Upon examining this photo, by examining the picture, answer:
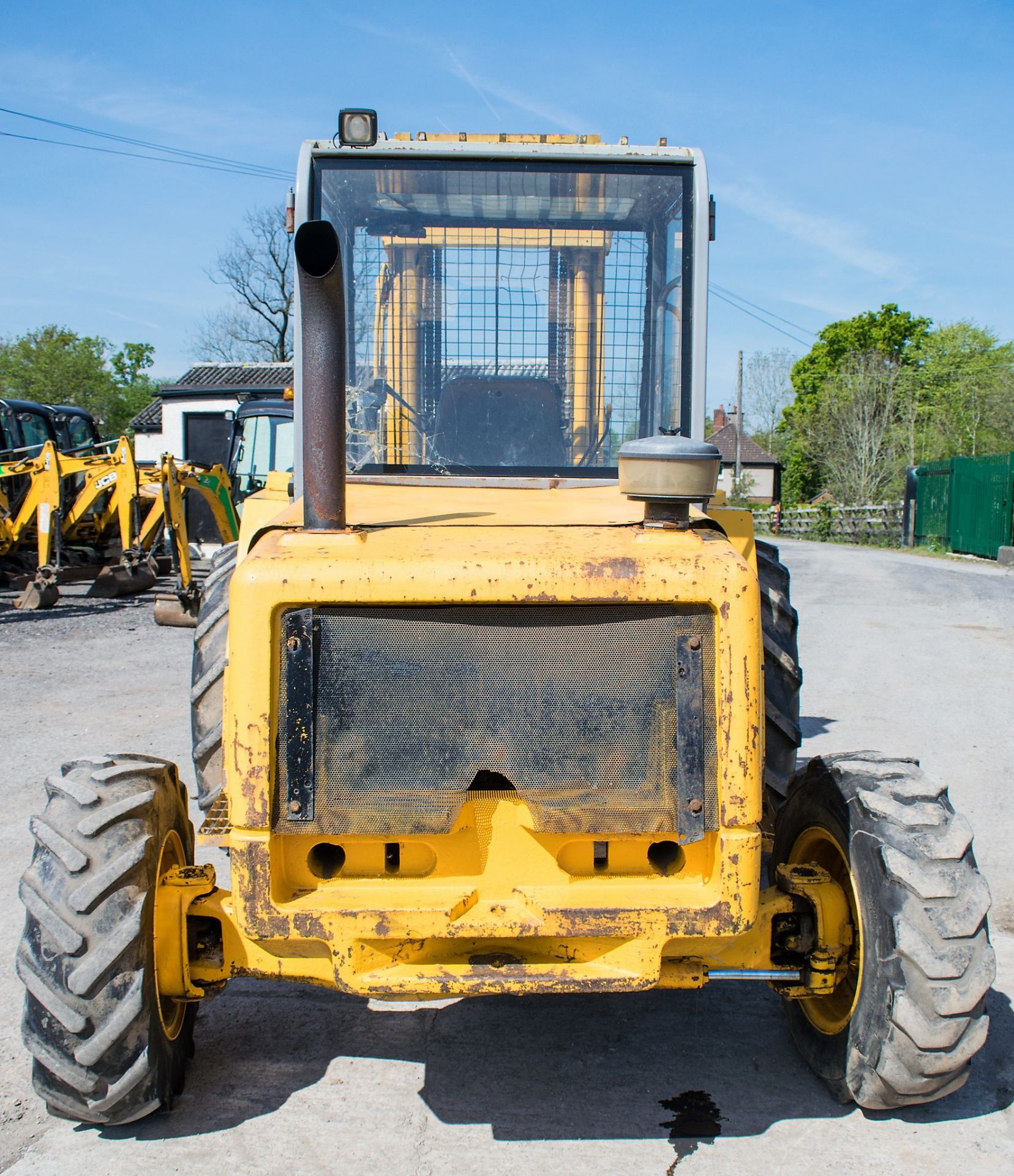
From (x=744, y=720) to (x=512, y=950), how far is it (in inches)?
32.9

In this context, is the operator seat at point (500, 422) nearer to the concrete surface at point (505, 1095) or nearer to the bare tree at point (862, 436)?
the concrete surface at point (505, 1095)

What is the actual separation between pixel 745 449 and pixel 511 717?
74242 millimetres

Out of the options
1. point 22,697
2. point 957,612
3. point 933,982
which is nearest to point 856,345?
point 957,612

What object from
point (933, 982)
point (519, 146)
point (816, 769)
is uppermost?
point (519, 146)

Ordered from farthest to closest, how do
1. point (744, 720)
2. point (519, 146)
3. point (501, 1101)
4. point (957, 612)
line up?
point (957, 612) → point (519, 146) → point (501, 1101) → point (744, 720)

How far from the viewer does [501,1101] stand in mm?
3297

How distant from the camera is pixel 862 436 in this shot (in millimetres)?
43344

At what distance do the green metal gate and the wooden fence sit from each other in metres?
2.16

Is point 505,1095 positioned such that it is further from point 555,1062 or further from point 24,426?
point 24,426

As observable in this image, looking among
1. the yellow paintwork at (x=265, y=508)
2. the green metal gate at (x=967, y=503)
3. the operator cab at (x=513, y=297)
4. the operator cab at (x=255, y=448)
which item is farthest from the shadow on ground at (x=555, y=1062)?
the green metal gate at (x=967, y=503)

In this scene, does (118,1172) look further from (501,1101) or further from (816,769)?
(816,769)

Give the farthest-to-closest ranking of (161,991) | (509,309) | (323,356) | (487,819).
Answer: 1. (509,309)
2. (161,991)
3. (487,819)
4. (323,356)

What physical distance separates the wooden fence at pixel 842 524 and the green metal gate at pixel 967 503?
2158mm

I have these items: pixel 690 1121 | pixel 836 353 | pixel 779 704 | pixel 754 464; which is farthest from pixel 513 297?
pixel 754 464
